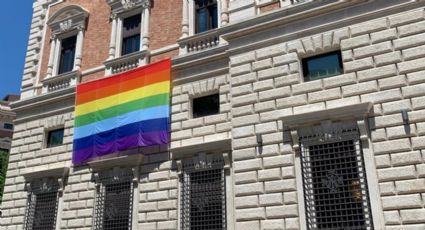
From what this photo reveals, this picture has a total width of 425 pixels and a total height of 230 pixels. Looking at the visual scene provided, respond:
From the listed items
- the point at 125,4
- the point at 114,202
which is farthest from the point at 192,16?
the point at 114,202

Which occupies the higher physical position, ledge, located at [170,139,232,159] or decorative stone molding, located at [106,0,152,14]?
decorative stone molding, located at [106,0,152,14]

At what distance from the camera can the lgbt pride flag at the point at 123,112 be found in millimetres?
15250

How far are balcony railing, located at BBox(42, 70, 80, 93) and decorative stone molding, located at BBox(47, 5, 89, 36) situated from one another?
2.31 m

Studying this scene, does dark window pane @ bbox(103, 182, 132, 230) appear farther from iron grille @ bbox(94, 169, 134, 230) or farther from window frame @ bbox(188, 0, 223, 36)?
window frame @ bbox(188, 0, 223, 36)

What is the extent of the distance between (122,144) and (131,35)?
4.93 metres

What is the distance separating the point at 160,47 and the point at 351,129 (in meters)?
8.25

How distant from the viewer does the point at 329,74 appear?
12.5 m

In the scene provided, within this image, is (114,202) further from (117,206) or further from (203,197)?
(203,197)

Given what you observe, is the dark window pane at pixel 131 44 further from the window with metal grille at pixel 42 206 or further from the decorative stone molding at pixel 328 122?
the decorative stone molding at pixel 328 122

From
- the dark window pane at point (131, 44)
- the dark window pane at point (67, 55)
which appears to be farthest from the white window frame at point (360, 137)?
the dark window pane at point (67, 55)

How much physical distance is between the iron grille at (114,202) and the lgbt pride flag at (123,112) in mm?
1056

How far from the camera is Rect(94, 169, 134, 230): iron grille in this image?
595 inches

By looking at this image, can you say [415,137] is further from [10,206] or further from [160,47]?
[10,206]

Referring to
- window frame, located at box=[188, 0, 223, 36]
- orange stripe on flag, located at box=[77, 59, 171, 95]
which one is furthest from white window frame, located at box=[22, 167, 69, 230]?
window frame, located at box=[188, 0, 223, 36]
